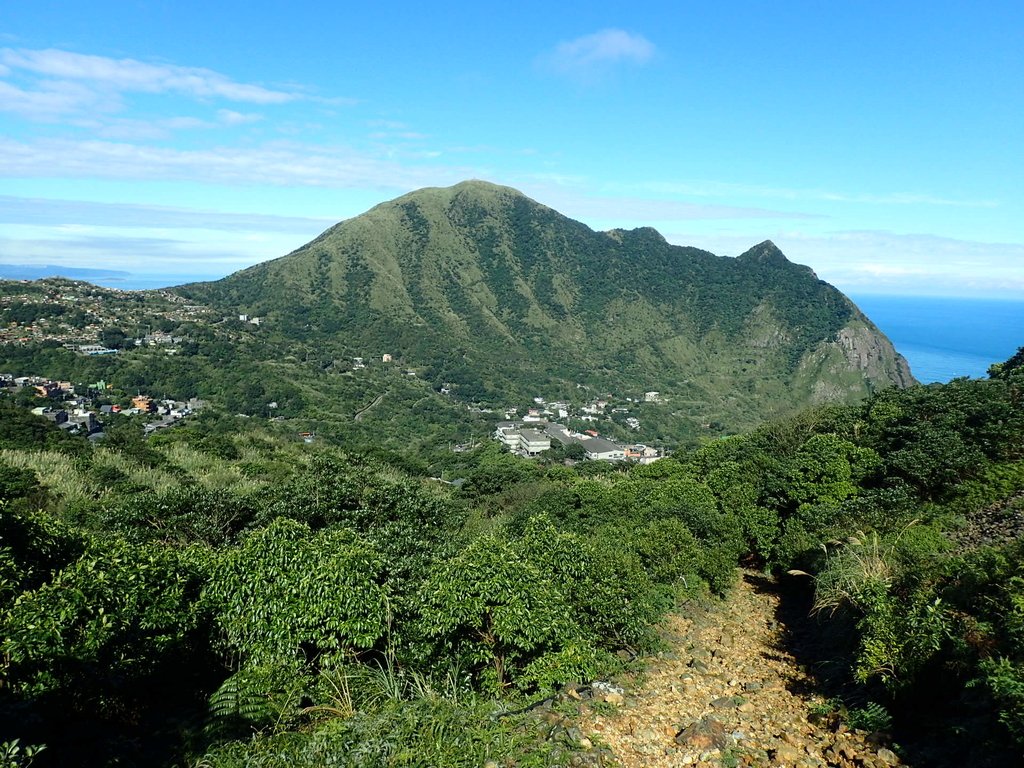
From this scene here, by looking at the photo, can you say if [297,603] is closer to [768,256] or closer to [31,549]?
[31,549]

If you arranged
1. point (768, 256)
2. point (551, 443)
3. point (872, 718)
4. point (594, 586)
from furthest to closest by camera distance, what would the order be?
point (768, 256), point (551, 443), point (594, 586), point (872, 718)

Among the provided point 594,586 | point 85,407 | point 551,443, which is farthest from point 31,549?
point 551,443

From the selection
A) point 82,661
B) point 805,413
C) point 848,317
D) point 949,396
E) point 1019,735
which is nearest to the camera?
point 1019,735

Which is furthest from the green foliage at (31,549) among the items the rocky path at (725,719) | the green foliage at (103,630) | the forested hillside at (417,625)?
the rocky path at (725,719)

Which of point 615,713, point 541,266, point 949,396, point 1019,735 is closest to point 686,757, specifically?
point 615,713

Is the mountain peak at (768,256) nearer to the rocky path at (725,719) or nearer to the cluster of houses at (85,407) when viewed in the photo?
the cluster of houses at (85,407)

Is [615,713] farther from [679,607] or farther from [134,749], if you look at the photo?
[679,607]
